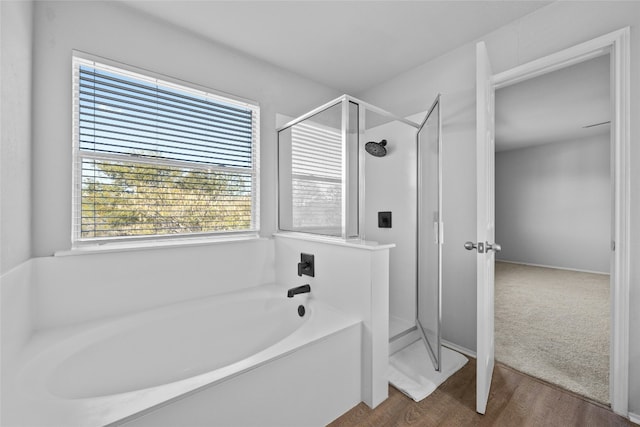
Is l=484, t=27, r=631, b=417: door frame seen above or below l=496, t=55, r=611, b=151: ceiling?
below

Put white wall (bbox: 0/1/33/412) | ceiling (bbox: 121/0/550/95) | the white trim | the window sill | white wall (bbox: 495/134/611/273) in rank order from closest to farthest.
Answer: white wall (bbox: 0/1/33/412) < the white trim < the window sill < ceiling (bbox: 121/0/550/95) < white wall (bbox: 495/134/611/273)

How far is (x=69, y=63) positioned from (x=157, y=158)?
67 centimetres

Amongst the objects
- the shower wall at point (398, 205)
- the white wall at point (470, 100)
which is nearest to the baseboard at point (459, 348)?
the white wall at point (470, 100)

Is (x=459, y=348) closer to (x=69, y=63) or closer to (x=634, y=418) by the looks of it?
(x=634, y=418)

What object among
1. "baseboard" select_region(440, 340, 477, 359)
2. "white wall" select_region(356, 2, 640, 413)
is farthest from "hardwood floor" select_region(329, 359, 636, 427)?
"baseboard" select_region(440, 340, 477, 359)

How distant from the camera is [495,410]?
58.7 inches

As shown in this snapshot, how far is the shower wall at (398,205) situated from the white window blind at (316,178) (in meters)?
0.48

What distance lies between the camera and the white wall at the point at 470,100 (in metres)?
1.41

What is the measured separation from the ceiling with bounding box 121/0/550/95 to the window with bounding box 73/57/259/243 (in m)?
0.45

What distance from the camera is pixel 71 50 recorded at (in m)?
1.58

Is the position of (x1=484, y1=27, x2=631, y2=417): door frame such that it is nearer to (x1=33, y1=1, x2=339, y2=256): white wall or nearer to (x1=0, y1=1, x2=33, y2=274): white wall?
(x1=33, y1=1, x2=339, y2=256): white wall

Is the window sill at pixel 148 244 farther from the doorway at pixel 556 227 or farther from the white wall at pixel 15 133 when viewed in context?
the doorway at pixel 556 227

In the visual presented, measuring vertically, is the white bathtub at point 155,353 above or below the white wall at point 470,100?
below

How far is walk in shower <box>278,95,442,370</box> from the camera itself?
1771 millimetres
